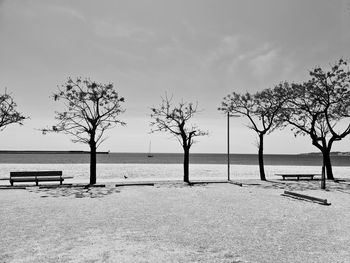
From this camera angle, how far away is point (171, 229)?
28.8 feet

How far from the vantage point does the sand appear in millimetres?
6551

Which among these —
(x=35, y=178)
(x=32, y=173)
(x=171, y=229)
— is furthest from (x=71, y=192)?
(x=171, y=229)

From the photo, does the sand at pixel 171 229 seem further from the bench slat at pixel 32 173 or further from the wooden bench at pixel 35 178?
the bench slat at pixel 32 173

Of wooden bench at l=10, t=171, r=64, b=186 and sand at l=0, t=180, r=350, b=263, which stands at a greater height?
wooden bench at l=10, t=171, r=64, b=186

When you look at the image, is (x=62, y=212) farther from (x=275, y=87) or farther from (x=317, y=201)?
(x=275, y=87)

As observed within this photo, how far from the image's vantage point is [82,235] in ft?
26.3

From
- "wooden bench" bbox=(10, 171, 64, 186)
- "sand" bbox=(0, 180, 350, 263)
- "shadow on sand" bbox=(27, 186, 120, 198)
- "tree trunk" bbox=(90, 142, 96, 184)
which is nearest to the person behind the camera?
"sand" bbox=(0, 180, 350, 263)

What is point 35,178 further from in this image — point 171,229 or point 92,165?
point 171,229

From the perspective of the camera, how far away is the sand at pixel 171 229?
6.55 metres

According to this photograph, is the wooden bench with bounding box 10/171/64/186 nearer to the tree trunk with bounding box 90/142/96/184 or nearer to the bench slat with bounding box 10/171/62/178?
the bench slat with bounding box 10/171/62/178

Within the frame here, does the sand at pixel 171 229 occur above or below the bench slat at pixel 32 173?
below

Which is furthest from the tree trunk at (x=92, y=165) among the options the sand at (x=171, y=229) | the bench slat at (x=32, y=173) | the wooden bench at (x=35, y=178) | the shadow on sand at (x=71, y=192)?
the sand at (x=171, y=229)

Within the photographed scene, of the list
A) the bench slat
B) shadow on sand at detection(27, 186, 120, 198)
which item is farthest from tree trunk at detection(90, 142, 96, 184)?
shadow on sand at detection(27, 186, 120, 198)

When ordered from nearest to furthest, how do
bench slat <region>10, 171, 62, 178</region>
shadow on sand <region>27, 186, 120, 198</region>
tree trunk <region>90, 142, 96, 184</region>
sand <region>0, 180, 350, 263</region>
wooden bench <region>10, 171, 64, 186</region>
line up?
sand <region>0, 180, 350, 263</region>
shadow on sand <region>27, 186, 120, 198</region>
wooden bench <region>10, 171, 64, 186</region>
bench slat <region>10, 171, 62, 178</region>
tree trunk <region>90, 142, 96, 184</region>
